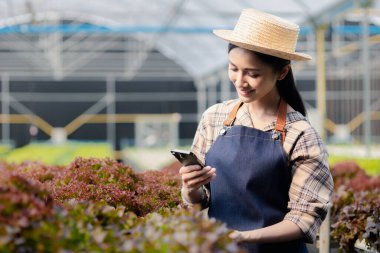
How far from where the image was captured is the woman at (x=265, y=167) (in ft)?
8.65

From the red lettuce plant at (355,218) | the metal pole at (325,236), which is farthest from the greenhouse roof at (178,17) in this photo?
the metal pole at (325,236)

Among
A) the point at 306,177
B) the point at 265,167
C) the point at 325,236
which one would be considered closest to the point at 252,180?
the point at 265,167

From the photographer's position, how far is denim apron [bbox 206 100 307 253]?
2.65 metres

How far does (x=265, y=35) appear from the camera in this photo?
2.76 meters

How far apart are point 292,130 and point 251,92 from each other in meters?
0.20

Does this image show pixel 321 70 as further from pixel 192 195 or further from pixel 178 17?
pixel 192 195

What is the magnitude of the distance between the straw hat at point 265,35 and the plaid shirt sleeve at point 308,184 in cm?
30

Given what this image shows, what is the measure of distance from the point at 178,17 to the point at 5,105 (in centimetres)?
1366

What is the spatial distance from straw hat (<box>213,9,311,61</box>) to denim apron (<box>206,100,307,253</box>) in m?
0.24

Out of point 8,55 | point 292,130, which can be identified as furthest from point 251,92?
point 8,55

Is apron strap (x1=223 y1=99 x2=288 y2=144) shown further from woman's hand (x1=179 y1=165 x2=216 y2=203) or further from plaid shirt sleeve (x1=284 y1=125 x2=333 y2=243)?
woman's hand (x1=179 y1=165 x2=216 y2=203)

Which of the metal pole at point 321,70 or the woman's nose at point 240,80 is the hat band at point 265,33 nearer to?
the woman's nose at point 240,80

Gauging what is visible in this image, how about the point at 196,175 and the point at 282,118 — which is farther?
the point at 282,118

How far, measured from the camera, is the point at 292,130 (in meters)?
2.72
